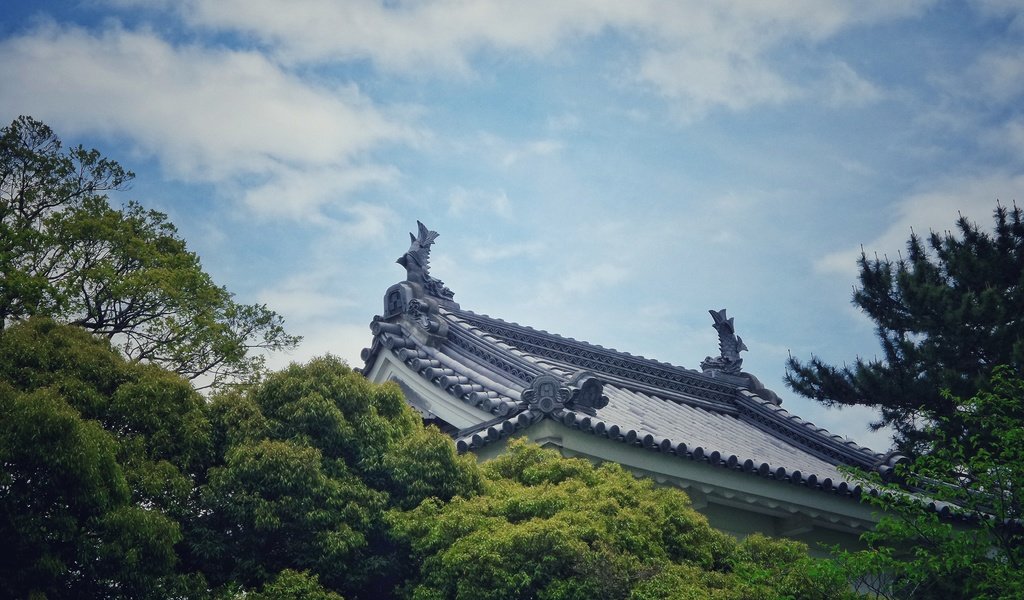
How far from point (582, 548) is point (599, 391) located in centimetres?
284

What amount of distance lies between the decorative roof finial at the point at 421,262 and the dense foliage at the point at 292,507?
5.38 metres

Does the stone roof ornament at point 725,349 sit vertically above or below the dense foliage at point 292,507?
above

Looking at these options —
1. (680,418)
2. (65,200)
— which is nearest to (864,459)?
(680,418)

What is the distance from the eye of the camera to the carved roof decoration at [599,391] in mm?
9516

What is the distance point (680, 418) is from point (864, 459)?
3.09 meters

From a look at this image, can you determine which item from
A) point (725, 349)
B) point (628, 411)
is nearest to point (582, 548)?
point (628, 411)

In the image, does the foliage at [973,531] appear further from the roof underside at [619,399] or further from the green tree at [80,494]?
the green tree at [80,494]

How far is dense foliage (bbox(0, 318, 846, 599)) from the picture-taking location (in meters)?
6.50

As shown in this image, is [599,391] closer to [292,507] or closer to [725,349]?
[292,507]

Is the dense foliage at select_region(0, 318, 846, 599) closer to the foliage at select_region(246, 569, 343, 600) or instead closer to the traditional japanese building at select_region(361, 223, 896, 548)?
the foliage at select_region(246, 569, 343, 600)

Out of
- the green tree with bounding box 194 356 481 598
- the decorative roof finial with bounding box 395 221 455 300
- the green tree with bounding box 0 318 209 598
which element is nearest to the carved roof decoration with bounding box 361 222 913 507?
the decorative roof finial with bounding box 395 221 455 300

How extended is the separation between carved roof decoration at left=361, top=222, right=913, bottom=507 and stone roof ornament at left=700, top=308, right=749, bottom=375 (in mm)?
22

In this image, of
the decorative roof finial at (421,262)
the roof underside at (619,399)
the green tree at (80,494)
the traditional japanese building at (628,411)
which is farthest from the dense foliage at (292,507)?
the decorative roof finial at (421,262)

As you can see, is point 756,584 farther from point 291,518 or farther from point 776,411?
A: point 776,411
